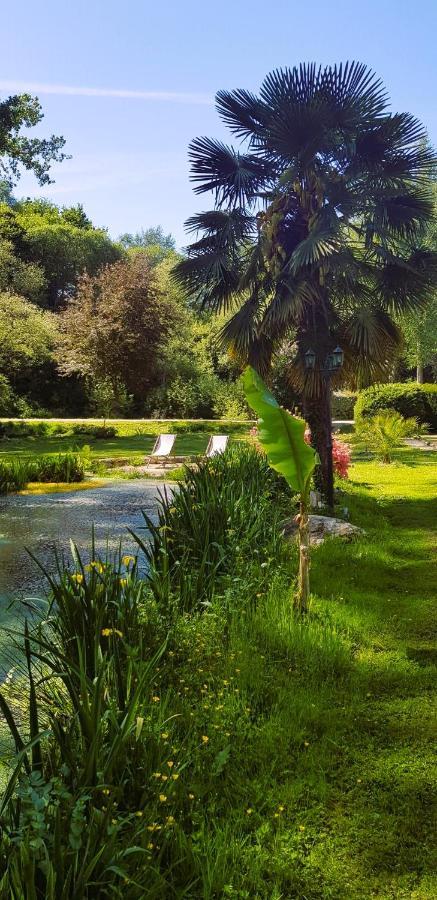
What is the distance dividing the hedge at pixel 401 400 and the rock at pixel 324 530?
48.8 feet

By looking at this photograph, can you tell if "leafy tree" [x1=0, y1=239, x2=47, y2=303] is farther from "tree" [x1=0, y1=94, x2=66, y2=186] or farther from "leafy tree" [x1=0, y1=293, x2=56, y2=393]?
"tree" [x1=0, y1=94, x2=66, y2=186]

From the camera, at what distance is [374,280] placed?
9.99 meters

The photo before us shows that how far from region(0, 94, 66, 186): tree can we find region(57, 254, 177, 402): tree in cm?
614

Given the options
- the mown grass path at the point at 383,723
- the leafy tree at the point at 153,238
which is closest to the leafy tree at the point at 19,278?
the mown grass path at the point at 383,723

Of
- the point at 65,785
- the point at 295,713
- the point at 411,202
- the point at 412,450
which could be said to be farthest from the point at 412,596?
the point at 412,450

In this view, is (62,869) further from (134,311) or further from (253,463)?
(134,311)

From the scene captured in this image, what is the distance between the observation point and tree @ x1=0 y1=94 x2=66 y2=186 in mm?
19562

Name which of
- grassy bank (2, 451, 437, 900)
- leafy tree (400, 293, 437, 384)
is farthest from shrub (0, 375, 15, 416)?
grassy bank (2, 451, 437, 900)

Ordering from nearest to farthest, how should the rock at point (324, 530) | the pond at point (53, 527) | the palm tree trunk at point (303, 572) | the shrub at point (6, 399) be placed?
the palm tree trunk at point (303, 572), the pond at point (53, 527), the rock at point (324, 530), the shrub at point (6, 399)

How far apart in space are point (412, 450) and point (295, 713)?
1573 centimetres

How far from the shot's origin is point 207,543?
5301mm

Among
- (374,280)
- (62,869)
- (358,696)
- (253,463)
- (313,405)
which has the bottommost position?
(358,696)

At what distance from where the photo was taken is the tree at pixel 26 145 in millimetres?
19562

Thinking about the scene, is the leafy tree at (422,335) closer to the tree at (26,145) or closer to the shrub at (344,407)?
the shrub at (344,407)
